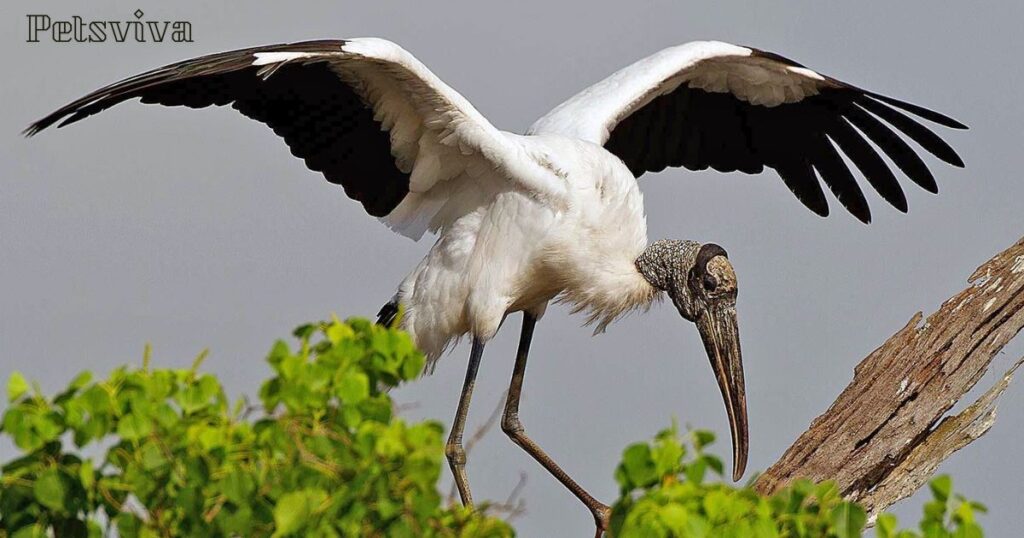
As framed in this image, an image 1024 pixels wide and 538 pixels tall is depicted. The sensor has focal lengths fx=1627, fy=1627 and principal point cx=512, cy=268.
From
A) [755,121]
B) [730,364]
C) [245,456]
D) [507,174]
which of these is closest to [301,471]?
[245,456]

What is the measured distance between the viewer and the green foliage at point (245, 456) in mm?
2541

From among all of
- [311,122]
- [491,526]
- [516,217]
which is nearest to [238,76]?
[311,122]

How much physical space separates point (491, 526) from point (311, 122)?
3544 millimetres

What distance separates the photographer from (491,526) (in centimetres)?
267

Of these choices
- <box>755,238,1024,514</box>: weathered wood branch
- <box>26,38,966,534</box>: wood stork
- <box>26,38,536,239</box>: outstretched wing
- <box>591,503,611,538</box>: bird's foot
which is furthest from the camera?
<box>591,503,611,538</box>: bird's foot

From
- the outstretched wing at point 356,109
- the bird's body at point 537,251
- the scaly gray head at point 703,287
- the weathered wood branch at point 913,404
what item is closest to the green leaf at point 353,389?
the outstretched wing at point 356,109

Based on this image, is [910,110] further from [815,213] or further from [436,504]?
[436,504]

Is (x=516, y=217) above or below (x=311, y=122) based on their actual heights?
below

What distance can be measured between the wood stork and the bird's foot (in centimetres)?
1

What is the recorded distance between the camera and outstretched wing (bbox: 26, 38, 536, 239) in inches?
199

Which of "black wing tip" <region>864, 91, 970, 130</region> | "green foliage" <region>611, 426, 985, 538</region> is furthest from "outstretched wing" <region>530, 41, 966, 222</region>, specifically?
"green foliage" <region>611, 426, 985, 538</region>

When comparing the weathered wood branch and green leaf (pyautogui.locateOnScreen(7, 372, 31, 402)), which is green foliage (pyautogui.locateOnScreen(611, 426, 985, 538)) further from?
the weathered wood branch

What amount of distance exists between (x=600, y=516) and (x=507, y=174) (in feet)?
5.20

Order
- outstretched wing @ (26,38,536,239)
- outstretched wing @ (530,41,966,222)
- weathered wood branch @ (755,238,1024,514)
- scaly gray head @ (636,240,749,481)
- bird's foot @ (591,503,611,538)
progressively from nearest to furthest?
1. outstretched wing @ (26,38,536,239)
2. weathered wood branch @ (755,238,1024,514)
3. scaly gray head @ (636,240,749,481)
4. bird's foot @ (591,503,611,538)
5. outstretched wing @ (530,41,966,222)
